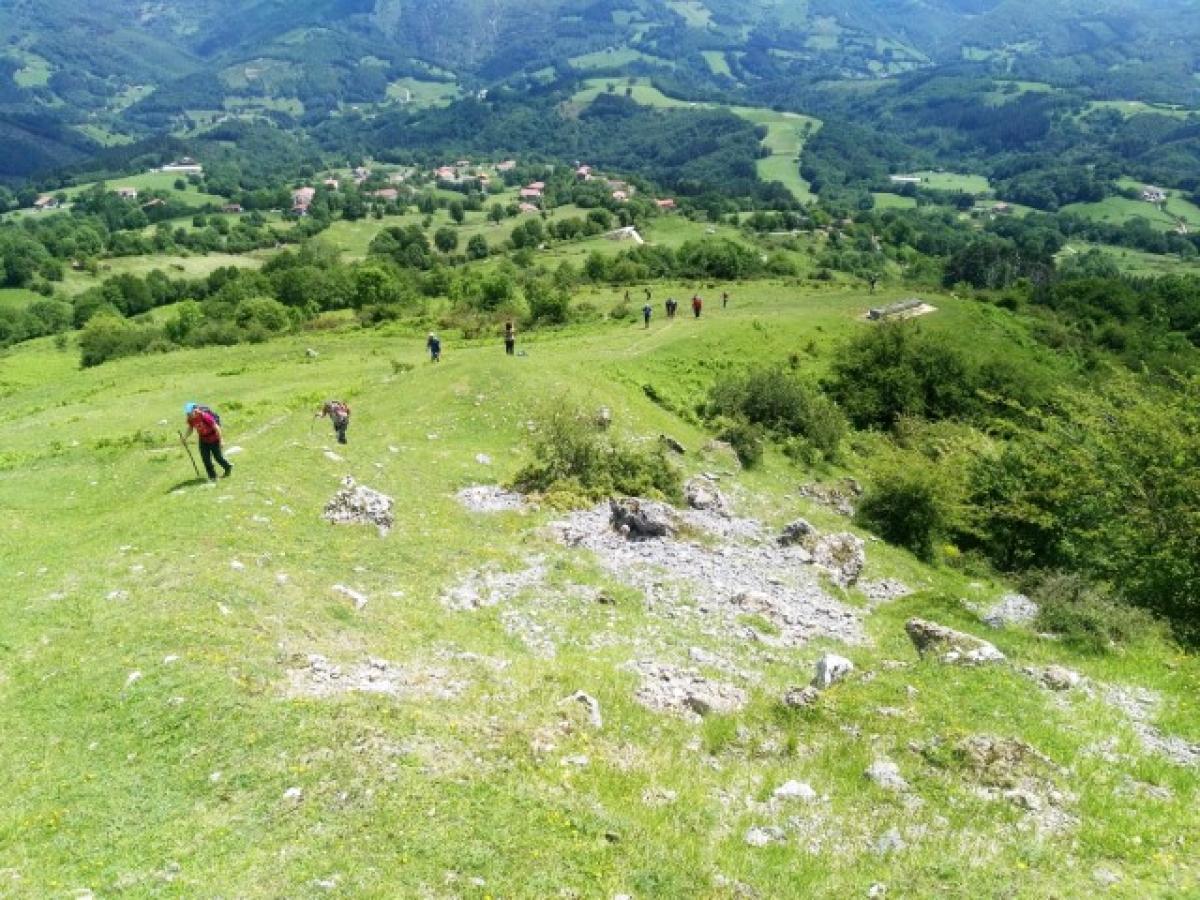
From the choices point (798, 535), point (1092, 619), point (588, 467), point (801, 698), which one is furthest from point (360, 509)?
point (1092, 619)

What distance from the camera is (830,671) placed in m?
17.3

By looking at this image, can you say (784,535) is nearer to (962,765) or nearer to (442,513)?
(442,513)

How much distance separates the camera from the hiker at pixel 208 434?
81.8ft

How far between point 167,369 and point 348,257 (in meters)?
140

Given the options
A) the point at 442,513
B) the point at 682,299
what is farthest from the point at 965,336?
the point at 442,513

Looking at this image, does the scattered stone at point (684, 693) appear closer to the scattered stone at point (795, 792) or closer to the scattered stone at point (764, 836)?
the scattered stone at point (795, 792)

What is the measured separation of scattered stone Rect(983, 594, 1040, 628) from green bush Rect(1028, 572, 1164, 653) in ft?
1.45

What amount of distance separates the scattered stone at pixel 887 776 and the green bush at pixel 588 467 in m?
17.2

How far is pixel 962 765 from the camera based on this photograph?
14.0 metres

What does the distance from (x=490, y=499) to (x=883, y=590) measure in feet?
46.1

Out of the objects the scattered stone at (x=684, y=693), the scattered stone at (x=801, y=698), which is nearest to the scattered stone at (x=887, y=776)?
the scattered stone at (x=801, y=698)

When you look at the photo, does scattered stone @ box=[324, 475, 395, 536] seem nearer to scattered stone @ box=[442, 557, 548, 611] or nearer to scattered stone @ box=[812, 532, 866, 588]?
scattered stone @ box=[442, 557, 548, 611]

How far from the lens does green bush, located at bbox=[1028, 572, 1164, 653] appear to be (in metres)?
20.7

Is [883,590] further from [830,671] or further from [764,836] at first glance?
[764,836]
